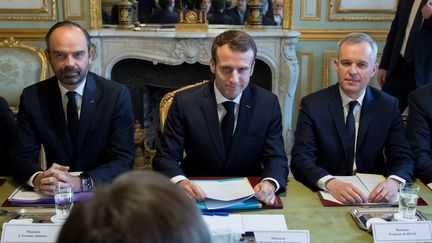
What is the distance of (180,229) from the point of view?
1.74 ft

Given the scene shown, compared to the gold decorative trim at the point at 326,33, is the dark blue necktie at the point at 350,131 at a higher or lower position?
lower

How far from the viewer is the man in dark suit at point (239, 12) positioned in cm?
411

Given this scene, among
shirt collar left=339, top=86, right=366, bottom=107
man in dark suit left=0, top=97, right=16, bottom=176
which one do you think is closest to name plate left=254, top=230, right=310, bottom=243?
shirt collar left=339, top=86, right=366, bottom=107

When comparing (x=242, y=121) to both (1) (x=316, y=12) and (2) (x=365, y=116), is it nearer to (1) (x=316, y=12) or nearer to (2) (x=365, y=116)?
(2) (x=365, y=116)

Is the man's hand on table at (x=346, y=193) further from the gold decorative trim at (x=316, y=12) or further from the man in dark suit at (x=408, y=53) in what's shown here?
the gold decorative trim at (x=316, y=12)

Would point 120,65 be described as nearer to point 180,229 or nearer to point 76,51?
point 76,51

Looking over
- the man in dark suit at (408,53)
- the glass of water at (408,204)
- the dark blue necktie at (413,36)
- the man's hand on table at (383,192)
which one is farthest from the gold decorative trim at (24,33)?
the glass of water at (408,204)

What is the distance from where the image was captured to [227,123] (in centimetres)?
210

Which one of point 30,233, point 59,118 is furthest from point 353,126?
point 30,233

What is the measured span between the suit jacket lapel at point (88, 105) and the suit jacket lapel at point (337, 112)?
0.98 meters

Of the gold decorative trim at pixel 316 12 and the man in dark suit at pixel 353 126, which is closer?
the man in dark suit at pixel 353 126

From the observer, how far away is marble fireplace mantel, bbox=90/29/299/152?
3961mm

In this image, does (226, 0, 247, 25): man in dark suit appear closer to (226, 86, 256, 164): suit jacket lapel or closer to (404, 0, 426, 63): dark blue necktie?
(404, 0, 426, 63): dark blue necktie

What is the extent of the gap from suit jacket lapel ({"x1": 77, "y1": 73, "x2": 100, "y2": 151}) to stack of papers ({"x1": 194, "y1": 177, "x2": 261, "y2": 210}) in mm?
557
